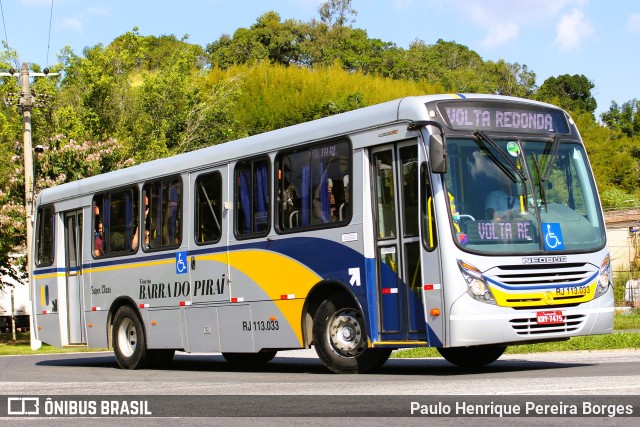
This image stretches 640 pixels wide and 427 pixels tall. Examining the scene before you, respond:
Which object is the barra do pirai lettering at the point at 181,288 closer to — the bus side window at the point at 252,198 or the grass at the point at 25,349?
the bus side window at the point at 252,198

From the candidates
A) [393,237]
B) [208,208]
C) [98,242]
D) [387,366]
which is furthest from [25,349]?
[393,237]

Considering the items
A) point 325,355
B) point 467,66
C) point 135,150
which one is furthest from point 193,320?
point 467,66

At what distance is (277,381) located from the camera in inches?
528

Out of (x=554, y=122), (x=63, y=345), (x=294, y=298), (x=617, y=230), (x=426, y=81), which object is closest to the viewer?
(x=554, y=122)

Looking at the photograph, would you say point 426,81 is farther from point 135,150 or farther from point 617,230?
point 135,150

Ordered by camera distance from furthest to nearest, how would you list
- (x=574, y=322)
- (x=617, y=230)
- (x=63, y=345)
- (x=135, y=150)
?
1. (x=617, y=230)
2. (x=135, y=150)
3. (x=63, y=345)
4. (x=574, y=322)

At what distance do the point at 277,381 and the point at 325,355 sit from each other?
89 centimetres

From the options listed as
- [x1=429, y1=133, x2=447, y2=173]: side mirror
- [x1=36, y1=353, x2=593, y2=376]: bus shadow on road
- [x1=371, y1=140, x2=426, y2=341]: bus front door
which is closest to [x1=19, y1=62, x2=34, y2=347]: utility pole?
[x1=36, y1=353, x2=593, y2=376]: bus shadow on road

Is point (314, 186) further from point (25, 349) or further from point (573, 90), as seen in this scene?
point (573, 90)

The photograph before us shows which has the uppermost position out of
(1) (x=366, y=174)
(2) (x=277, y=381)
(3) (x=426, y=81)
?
(3) (x=426, y=81)

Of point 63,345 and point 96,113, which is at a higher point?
point 96,113

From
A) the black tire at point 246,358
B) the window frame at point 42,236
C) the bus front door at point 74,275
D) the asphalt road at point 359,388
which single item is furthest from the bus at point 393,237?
the window frame at point 42,236

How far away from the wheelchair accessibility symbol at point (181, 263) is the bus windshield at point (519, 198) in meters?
5.82

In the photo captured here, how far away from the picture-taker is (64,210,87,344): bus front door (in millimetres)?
19938
